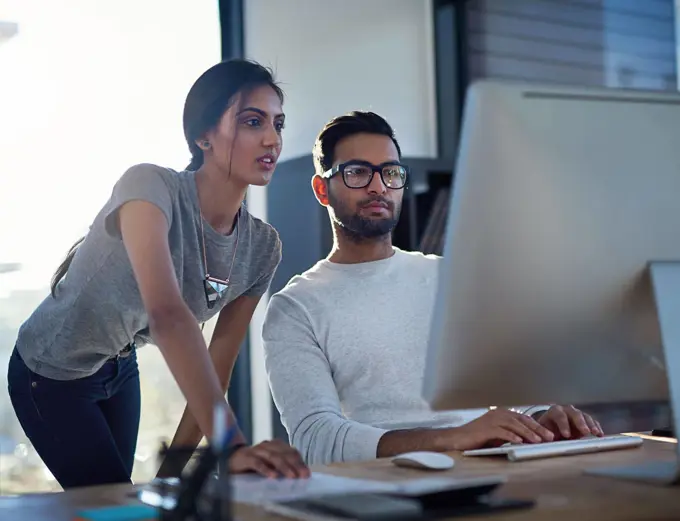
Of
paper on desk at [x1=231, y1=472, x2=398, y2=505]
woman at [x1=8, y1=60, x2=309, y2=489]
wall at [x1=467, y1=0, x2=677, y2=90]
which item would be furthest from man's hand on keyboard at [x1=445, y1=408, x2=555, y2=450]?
wall at [x1=467, y1=0, x2=677, y2=90]

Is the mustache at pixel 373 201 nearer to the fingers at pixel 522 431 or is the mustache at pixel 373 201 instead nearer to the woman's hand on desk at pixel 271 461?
the fingers at pixel 522 431

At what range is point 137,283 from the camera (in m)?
1.75

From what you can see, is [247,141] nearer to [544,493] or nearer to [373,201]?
[373,201]

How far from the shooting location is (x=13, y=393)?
1.94 meters

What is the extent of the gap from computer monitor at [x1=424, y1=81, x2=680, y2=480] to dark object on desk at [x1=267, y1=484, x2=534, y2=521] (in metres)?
0.12

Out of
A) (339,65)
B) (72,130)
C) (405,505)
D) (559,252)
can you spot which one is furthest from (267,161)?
(339,65)

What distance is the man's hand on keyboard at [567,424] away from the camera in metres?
1.63

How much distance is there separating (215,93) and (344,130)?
37 cm

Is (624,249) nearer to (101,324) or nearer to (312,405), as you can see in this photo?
(312,405)

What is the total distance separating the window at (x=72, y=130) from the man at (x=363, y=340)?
133 cm

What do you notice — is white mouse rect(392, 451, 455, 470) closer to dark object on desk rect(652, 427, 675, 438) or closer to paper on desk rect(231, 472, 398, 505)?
paper on desk rect(231, 472, 398, 505)

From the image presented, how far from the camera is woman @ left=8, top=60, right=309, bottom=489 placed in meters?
1.79

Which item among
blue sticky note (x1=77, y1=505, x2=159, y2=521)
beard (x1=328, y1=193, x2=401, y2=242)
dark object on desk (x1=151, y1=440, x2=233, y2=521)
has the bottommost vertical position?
blue sticky note (x1=77, y1=505, x2=159, y2=521)

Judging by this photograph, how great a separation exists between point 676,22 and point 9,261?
287cm
